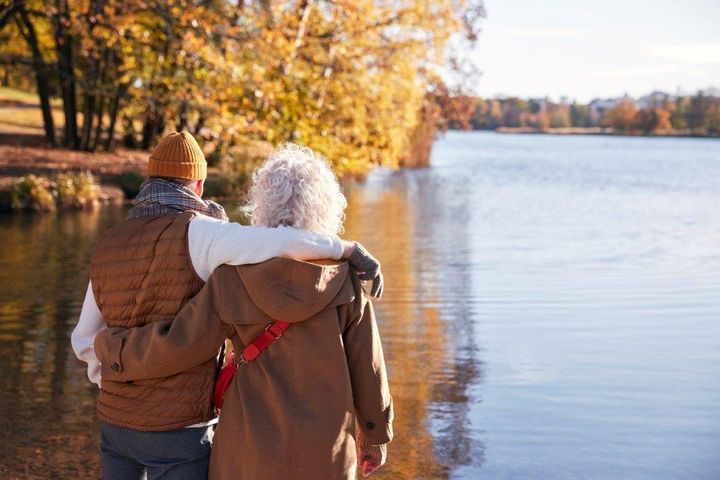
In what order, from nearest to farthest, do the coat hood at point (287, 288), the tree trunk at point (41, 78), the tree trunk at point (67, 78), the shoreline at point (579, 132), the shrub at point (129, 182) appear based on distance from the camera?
1. the coat hood at point (287, 288)
2. the tree trunk at point (67, 78)
3. the shrub at point (129, 182)
4. the tree trunk at point (41, 78)
5. the shoreline at point (579, 132)

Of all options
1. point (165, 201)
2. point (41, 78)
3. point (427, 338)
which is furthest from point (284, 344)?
point (41, 78)

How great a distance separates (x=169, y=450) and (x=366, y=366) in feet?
2.28

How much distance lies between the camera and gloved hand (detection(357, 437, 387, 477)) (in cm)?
374

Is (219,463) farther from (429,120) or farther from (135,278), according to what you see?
(429,120)

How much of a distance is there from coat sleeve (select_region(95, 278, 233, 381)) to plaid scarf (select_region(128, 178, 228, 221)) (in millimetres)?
338

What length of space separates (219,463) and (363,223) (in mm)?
19478

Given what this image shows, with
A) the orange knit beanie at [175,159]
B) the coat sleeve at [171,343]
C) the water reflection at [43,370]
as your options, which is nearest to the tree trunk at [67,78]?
the water reflection at [43,370]

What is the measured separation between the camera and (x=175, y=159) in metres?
3.73

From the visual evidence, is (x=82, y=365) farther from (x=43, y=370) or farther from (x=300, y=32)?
(x=300, y=32)

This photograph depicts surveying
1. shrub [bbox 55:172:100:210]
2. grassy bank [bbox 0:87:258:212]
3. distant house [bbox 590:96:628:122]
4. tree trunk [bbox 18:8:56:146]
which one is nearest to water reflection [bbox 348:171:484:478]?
grassy bank [bbox 0:87:258:212]

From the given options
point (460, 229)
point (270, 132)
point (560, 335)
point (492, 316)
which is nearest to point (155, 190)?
point (560, 335)

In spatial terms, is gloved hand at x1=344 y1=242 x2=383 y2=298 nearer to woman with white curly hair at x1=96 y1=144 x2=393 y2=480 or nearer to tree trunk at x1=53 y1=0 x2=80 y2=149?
woman with white curly hair at x1=96 y1=144 x2=393 y2=480

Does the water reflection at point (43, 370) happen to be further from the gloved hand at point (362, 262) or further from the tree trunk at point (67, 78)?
the tree trunk at point (67, 78)

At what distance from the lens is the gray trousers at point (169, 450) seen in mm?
3625
